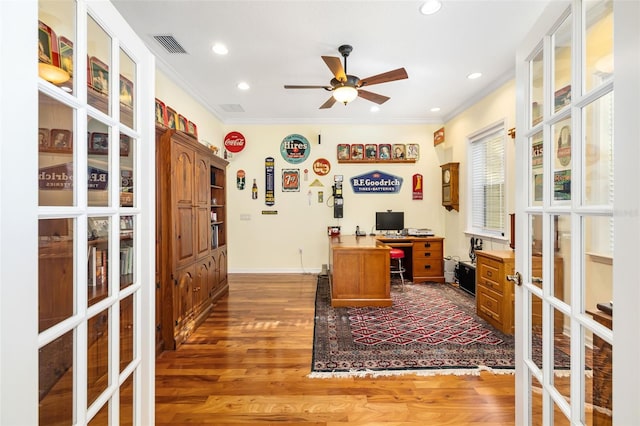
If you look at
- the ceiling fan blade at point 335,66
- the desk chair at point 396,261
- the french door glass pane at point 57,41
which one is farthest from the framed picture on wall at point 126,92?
the desk chair at point 396,261

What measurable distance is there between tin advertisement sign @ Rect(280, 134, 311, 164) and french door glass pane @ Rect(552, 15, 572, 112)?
460cm

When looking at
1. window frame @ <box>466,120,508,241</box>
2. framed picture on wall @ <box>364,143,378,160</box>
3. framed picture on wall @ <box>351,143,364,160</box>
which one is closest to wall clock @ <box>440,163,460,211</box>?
window frame @ <box>466,120,508,241</box>

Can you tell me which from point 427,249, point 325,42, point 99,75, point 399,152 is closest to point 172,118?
point 325,42

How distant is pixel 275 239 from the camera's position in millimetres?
5594

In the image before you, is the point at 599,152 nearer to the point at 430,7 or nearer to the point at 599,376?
the point at 599,376

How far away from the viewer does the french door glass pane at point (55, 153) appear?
76 cm

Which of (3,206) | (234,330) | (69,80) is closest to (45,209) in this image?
(3,206)

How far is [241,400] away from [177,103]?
3585mm

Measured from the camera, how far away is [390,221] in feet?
17.7

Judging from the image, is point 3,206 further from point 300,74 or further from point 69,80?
point 300,74

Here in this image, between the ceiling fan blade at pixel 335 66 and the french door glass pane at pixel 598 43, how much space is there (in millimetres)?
2002

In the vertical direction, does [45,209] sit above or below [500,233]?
above

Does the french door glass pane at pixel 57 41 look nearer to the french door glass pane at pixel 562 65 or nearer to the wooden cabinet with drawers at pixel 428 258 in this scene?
the french door glass pane at pixel 562 65

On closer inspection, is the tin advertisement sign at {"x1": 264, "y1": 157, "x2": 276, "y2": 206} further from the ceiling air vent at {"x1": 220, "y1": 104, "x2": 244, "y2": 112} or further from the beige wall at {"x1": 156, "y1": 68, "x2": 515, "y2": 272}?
the ceiling air vent at {"x1": 220, "y1": 104, "x2": 244, "y2": 112}
